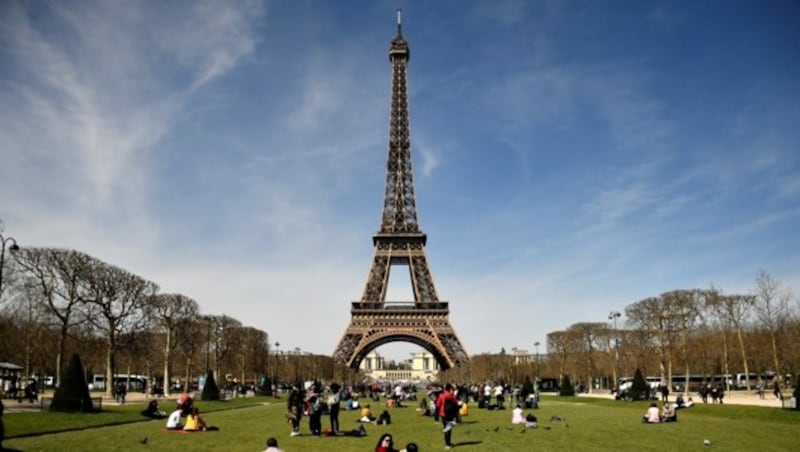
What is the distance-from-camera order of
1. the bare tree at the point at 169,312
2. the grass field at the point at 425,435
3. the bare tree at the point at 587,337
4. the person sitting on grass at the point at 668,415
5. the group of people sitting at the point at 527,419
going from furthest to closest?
the bare tree at the point at 587,337
the bare tree at the point at 169,312
the person sitting on grass at the point at 668,415
the group of people sitting at the point at 527,419
the grass field at the point at 425,435

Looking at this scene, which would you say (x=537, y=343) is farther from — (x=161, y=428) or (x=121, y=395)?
(x=161, y=428)

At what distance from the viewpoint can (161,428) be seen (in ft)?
84.0

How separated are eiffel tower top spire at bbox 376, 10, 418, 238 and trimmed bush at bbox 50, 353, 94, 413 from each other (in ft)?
217

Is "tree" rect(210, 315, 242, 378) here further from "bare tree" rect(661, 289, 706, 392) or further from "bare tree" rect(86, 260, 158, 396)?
"bare tree" rect(661, 289, 706, 392)

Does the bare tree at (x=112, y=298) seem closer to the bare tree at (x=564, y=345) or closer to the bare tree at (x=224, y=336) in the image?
the bare tree at (x=224, y=336)

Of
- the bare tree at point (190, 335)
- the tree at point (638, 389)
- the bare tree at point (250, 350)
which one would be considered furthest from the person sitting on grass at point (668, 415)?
the bare tree at point (250, 350)

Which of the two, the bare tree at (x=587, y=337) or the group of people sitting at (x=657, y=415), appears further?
the bare tree at (x=587, y=337)

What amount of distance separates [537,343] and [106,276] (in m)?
60.0

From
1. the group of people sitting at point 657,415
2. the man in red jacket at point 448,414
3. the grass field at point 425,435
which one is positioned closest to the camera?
the grass field at point 425,435

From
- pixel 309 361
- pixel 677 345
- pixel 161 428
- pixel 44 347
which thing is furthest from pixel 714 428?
pixel 309 361

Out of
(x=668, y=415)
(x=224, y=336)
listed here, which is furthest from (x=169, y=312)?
(x=668, y=415)

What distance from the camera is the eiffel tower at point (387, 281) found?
3457 inches

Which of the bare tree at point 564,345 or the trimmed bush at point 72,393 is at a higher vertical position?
the bare tree at point 564,345

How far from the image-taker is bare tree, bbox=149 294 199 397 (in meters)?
64.6
